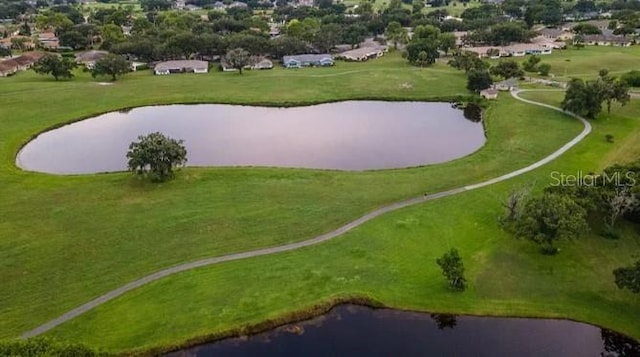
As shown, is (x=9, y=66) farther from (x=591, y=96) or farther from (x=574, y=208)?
(x=574, y=208)

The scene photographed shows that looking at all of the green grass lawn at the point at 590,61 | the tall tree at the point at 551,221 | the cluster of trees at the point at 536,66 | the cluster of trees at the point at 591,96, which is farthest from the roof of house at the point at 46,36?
the tall tree at the point at 551,221

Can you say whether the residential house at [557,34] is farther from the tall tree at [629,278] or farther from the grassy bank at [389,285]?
the tall tree at [629,278]

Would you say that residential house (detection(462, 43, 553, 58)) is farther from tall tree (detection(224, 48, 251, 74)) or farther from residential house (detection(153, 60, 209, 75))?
residential house (detection(153, 60, 209, 75))

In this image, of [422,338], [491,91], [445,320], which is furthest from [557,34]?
[422,338]

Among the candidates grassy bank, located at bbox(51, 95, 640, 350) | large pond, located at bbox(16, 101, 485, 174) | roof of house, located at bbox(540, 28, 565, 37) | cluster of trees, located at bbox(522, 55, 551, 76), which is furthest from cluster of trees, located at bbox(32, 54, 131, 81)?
roof of house, located at bbox(540, 28, 565, 37)

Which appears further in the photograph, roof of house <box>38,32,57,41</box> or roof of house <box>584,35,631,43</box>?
roof of house <box>38,32,57,41</box>

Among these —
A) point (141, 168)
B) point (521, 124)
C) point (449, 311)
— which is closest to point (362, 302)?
point (449, 311)
